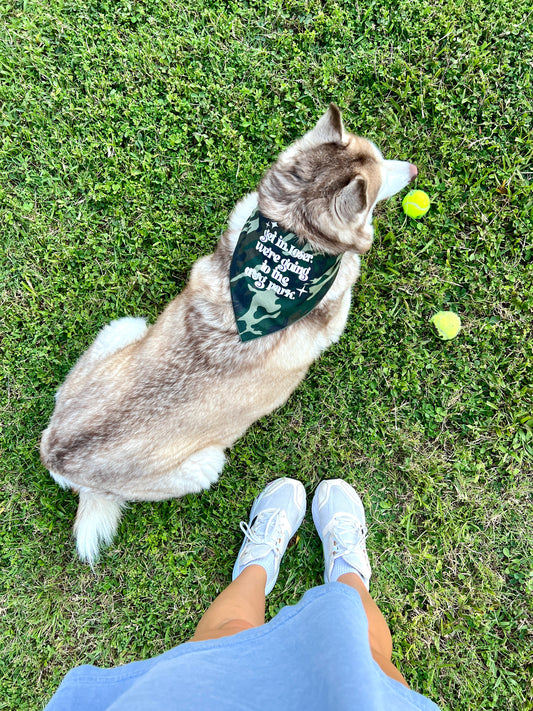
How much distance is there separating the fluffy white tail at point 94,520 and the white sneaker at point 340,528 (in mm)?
1663

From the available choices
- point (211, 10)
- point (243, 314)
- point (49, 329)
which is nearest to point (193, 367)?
point (243, 314)

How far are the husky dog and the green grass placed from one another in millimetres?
819

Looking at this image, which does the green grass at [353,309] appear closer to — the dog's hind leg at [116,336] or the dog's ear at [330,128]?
the dog's hind leg at [116,336]

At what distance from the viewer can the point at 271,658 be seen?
74.5 inches

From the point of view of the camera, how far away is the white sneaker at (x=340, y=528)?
3367 millimetres

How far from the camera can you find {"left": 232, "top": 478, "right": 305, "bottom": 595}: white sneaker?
3412mm

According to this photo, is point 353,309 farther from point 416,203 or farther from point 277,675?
point 277,675

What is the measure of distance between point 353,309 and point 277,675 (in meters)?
2.68

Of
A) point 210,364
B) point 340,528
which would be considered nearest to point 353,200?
point 210,364

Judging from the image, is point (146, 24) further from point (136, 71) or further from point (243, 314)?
point (243, 314)

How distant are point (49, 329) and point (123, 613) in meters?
2.62

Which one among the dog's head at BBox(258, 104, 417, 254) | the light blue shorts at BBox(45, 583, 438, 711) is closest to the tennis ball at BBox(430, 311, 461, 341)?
the dog's head at BBox(258, 104, 417, 254)

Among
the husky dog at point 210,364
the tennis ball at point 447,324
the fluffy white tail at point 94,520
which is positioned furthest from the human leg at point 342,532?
the fluffy white tail at point 94,520

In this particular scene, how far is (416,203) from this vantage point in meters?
3.53
